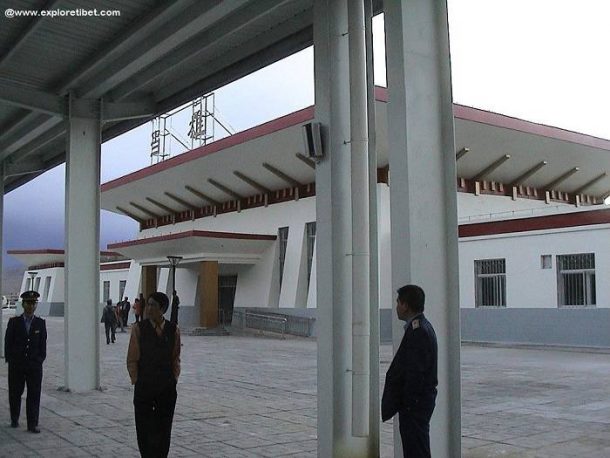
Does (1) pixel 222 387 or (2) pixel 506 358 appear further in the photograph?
(2) pixel 506 358

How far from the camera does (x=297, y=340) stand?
26.8m

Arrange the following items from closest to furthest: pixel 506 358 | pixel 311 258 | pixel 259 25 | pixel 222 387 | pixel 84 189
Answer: pixel 259 25, pixel 84 189, pixel 222 387, pixel 506 358, pixel 311 258

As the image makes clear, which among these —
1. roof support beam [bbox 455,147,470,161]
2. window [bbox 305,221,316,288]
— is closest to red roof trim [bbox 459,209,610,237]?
roof support beam [bbox 455,147,470,161]

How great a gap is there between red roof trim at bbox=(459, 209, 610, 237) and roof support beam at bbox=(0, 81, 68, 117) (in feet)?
51.5

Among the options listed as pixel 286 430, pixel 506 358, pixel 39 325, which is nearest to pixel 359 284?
pixel 286 430

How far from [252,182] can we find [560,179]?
14843mm

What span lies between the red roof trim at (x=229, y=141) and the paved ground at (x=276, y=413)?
36.0 ft

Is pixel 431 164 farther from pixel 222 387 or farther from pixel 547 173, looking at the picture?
pixel 547 173

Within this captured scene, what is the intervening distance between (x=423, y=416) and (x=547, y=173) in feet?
97.0

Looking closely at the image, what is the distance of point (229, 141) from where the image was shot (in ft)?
94.6

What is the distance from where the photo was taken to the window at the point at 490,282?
23203 mm

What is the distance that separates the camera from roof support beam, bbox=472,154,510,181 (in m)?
28.9

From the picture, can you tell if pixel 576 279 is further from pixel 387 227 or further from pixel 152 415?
pixel 152 415

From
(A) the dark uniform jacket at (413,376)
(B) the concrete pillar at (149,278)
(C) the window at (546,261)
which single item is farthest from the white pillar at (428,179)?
(B) the concrete pillar at (149,278)
